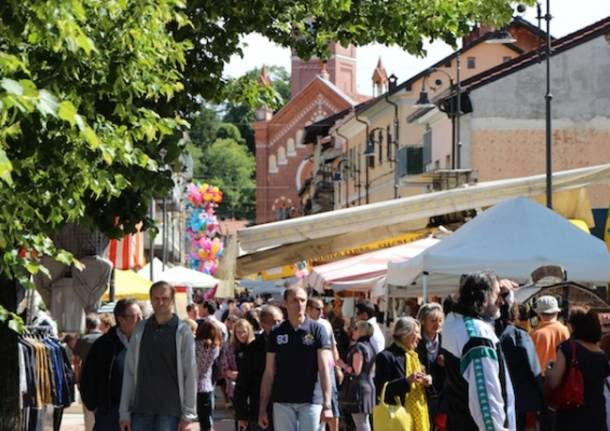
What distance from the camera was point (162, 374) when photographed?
40.1 ft

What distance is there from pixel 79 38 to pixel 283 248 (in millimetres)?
20894

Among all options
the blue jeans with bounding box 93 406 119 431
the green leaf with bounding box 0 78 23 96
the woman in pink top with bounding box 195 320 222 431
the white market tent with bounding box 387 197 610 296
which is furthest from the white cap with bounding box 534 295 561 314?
the green leaf with bounding box 0 78 23 96

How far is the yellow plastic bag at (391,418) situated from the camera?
13.7m

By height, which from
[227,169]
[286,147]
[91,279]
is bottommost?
[91,279]

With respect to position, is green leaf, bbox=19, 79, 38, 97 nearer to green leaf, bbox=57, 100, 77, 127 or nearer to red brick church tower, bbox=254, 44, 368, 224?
green leaf, bbox=57, 100, 77, 127

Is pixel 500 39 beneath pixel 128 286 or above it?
above

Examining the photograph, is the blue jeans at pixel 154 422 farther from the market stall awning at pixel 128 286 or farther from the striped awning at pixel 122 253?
the market stall awning at pixel 128 286

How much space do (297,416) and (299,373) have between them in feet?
1.17

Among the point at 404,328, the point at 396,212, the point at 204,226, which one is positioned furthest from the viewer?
the point at 204,226

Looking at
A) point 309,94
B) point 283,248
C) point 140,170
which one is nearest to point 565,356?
point 140,170

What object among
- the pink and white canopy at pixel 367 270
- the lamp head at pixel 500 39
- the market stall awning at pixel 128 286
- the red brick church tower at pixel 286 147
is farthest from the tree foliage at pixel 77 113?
the red brick church tower at pixel 286 147

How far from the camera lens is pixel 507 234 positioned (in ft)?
60.2

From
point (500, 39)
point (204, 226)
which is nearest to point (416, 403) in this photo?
point (500, 39)

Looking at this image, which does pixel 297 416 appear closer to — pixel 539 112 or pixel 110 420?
pixel 110 420
